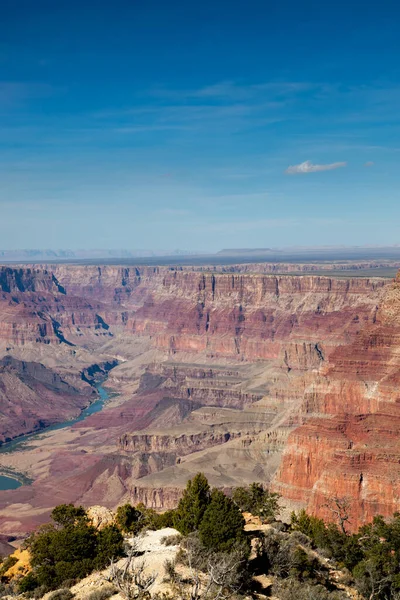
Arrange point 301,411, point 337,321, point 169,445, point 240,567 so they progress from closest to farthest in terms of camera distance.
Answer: point 240,567
point 301,411
point 169,445
point 337,321

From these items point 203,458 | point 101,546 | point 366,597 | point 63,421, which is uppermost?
point 101,546

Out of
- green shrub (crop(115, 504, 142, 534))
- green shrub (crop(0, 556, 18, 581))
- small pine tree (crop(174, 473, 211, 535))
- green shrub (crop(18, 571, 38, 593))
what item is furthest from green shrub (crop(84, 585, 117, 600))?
green shrub (crop(115, 504, 142, 534))

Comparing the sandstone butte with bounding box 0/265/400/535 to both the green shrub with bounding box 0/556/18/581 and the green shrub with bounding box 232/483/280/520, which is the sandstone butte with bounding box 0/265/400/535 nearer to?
the green shrub with bounding box 232/483/280/520

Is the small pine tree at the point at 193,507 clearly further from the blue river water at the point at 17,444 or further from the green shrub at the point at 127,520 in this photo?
the blue river water at the point at 17,444

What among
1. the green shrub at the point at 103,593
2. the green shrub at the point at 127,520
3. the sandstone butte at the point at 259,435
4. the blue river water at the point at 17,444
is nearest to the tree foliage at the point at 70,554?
the green shrub at the point at 103,593

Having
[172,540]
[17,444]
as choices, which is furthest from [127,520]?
[17,444]

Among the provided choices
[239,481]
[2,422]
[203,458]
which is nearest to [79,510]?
[239,481]

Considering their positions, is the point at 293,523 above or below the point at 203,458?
above

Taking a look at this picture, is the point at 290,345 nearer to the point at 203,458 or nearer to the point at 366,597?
the point at 203,458
